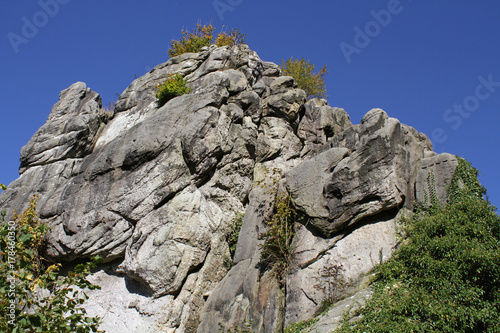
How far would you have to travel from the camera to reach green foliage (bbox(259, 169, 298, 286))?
13422 mm

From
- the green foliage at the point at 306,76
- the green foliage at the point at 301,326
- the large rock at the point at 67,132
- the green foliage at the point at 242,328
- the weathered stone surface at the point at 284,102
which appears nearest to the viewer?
the green foliage at the point at 301,326

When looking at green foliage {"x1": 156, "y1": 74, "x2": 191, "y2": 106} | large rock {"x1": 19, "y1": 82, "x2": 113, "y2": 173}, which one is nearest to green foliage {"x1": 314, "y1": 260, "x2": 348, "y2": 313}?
green foliage {"x1": 156, "y1": 74, "x2": 191, "y2": 106}

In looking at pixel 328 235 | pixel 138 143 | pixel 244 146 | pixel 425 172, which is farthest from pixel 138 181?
pixel 425 172

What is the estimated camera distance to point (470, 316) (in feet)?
31.1

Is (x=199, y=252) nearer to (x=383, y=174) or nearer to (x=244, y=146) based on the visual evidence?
(x=244, y=146)

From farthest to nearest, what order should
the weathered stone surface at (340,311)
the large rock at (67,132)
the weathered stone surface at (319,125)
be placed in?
the weathered stone surface at (319,125) < the large rock at (67,132) < the weathered stone surface at (340,311)

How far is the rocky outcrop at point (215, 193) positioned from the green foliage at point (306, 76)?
8310mm

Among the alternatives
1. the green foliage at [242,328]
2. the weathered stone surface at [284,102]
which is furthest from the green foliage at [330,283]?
the weathered stone surface at [284,102]

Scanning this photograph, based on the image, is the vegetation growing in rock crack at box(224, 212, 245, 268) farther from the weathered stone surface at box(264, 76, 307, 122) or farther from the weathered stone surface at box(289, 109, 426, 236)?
the weathered stone surface at box(264, 76, 307, 122)

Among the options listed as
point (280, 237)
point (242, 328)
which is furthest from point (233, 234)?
point (242, 328)

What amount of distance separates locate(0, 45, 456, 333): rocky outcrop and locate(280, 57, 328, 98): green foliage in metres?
8.31

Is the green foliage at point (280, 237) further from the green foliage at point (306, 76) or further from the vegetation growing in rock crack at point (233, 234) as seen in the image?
the green foliage at point (306, 76)

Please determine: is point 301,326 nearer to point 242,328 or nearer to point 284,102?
point 242,328

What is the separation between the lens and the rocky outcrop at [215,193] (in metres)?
13.1
